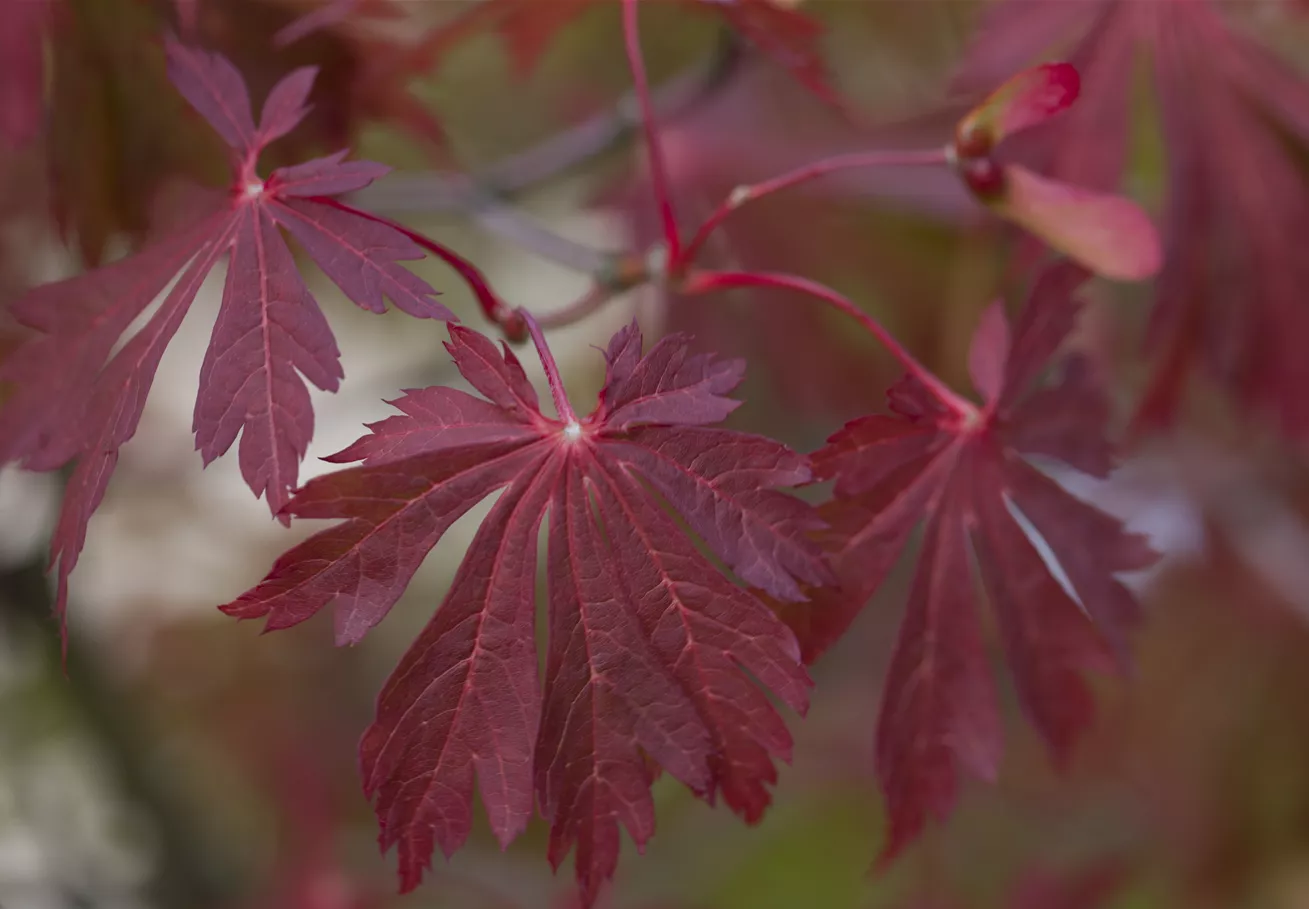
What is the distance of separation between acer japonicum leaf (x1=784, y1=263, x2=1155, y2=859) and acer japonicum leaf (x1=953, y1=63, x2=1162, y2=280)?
0.08ft

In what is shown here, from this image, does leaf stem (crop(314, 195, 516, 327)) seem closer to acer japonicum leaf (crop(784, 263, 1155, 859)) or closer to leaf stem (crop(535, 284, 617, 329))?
leaf stem (crop(535, 284, 617, 329))

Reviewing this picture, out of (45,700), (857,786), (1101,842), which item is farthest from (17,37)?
(1101,842)

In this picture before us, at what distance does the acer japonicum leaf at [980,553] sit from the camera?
61 centimetres

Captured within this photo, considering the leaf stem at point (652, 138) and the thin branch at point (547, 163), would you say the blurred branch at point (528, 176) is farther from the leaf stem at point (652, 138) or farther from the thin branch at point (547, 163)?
the leaf stem at point (652, 138)

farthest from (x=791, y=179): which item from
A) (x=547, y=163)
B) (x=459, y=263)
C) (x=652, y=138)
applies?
(x=547, y=163)

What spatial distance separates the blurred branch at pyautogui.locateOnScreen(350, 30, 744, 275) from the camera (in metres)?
1.06

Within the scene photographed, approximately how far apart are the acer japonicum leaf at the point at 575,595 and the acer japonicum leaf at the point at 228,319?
52 mm

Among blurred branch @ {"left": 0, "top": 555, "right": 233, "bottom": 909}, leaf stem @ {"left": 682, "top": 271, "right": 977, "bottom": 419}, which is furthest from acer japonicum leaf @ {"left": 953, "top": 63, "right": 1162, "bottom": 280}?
blurred branch @ {"left": 0, "top": 555, "right": 233, "bottom": 909}

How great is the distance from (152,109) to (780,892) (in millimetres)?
1680

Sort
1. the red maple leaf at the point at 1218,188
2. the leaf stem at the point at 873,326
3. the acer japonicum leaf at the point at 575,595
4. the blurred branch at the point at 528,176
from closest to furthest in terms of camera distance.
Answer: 1. the acer japonicum leaf at the point at 575,595
2. the leaf stem at the point at 873,326
3. the red maple leaf at the point at 1218,188
4. the blurred branch at the point at 528,176

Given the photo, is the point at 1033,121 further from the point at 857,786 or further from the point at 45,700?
the point at 45,700

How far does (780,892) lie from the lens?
1.90 meters

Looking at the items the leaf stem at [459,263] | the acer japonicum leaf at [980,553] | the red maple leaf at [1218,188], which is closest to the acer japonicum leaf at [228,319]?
the leaf stem at [459,263]

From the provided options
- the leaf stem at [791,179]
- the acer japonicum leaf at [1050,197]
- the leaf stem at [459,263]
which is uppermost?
the leaf stem at [791,179]
